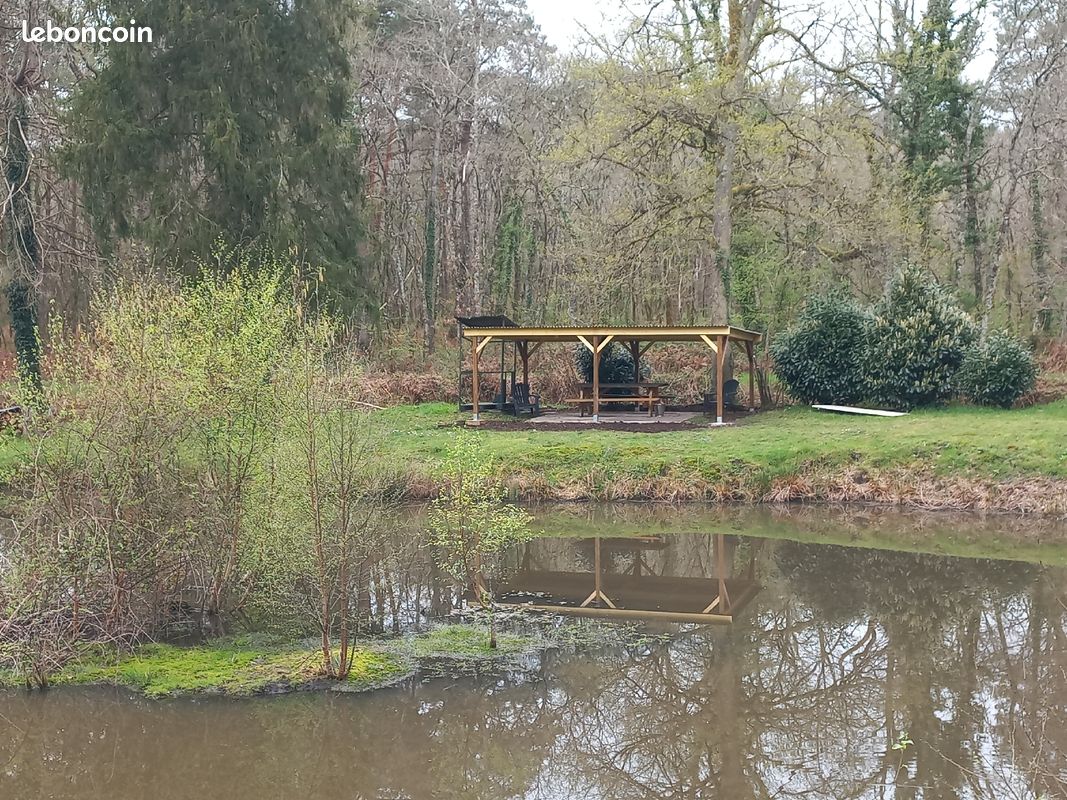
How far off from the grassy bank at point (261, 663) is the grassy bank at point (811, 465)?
5074 mm

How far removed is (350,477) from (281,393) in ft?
3.10

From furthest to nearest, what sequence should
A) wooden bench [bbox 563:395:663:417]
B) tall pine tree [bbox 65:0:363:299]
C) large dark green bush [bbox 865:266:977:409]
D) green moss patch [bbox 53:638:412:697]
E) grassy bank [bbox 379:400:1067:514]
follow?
1. wooden bench [bbox 563:395:663:417]
2. large dark green bush [bbox 865:266:977:409]
3. tall pine tree [bbox 65:0:363:299]
4. grassy bank [bbox 379:400:1067:514]
5. green moss patch [bbox 53:638:412:697]

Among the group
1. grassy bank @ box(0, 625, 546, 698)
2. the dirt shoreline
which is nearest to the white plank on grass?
the dirt shoreline

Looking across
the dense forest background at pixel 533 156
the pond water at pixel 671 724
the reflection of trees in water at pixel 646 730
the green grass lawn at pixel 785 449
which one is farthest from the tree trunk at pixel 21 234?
the reflection of trees in water at pixel 646 730

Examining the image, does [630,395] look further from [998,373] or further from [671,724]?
[671,724]

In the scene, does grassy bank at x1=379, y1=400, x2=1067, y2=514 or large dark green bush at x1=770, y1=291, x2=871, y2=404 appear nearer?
grassy bank at x1=379, y1=400, x2=1067, y2=514

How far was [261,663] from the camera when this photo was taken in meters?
7.12

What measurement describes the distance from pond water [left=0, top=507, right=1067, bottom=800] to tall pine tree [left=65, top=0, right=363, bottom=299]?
37.7ft

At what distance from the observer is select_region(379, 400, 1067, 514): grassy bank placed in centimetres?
1286

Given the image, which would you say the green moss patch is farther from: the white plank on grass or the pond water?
the white plank on grass

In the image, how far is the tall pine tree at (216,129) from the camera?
52.9 ft

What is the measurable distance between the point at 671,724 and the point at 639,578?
396 centimetres

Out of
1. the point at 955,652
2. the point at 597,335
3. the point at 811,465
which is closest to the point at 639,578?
the point at 955,652

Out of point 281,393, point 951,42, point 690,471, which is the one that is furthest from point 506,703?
point 951,42
